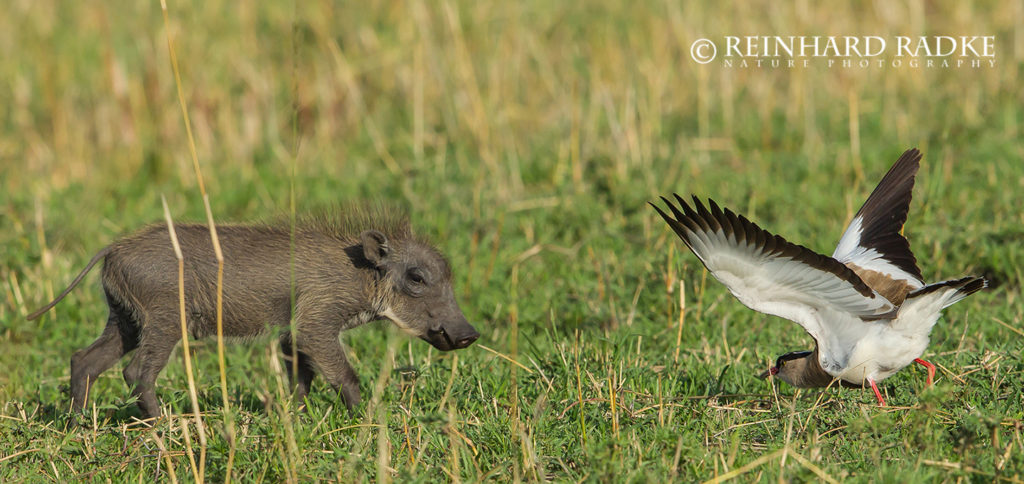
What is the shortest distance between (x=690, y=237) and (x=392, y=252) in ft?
5.42

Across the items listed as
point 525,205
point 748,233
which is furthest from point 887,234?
point 525,205

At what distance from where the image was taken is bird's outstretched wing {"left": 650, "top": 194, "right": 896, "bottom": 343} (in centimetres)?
394

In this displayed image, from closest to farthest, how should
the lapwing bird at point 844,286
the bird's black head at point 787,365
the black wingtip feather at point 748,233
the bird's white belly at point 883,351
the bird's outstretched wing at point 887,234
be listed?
the black wingtip feather at point 748,233 < the lapwing bird at point 844,286 < the bird's white belly at point 883,351 < the bird's black head at point 787,365 < the bird's outstretched wing at point 887,234

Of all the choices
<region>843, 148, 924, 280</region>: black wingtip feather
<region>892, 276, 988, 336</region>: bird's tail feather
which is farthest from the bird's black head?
<region>843, 148, 924, 280</region>: black wingtip feather

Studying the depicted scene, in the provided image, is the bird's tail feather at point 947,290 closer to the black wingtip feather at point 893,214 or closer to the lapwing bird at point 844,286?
the lapwing bird at point 844,286

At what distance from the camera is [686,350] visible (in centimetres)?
546

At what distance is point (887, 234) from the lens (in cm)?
487

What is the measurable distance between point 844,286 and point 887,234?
83 centimetres

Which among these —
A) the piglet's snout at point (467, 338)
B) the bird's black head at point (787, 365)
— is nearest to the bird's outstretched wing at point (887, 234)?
the bird's black head at point (787, 365)

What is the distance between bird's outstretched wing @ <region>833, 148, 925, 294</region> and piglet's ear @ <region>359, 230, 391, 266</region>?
6.89 ft

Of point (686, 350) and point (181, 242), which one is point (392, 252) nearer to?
point (181, 242)

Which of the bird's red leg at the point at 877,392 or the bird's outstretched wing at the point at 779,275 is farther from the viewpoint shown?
the bird's red leg at the point at 877,392

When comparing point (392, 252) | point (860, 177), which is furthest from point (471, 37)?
point (392, 252)

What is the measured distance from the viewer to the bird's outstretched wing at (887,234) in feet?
15.7
